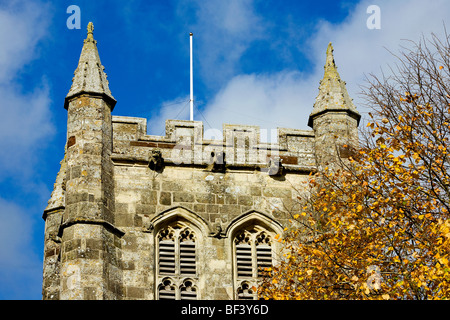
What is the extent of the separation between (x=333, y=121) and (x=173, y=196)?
15.4ft

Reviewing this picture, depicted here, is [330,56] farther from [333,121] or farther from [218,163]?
[218,163]

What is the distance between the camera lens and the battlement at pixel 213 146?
30484 mm

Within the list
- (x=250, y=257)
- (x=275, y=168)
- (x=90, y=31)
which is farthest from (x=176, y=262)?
(x=90, y=31)

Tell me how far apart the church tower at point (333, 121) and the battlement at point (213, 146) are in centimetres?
33

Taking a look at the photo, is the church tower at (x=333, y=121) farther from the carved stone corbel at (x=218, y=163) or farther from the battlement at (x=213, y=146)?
the carved stone corbel at (x=218, y=163)

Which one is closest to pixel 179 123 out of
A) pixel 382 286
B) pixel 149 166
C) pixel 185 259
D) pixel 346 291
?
pixel 149 166

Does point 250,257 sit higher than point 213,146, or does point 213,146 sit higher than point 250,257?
point 213,146

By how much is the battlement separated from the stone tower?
0.08ft

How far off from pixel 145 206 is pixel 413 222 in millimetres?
7833

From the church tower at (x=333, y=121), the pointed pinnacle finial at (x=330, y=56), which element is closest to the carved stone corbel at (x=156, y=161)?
the church tower at (x=333, y=121)

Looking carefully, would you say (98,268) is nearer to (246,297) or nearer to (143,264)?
(143,264)

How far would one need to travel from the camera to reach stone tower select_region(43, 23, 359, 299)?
28.5 meters

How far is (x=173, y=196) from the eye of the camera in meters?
29.9

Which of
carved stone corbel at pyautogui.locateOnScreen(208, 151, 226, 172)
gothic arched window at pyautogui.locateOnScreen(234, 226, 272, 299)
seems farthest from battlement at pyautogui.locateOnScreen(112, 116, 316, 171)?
gothic arched window at pyautogui.locateOnScreen(234, 226, 272, 299)
